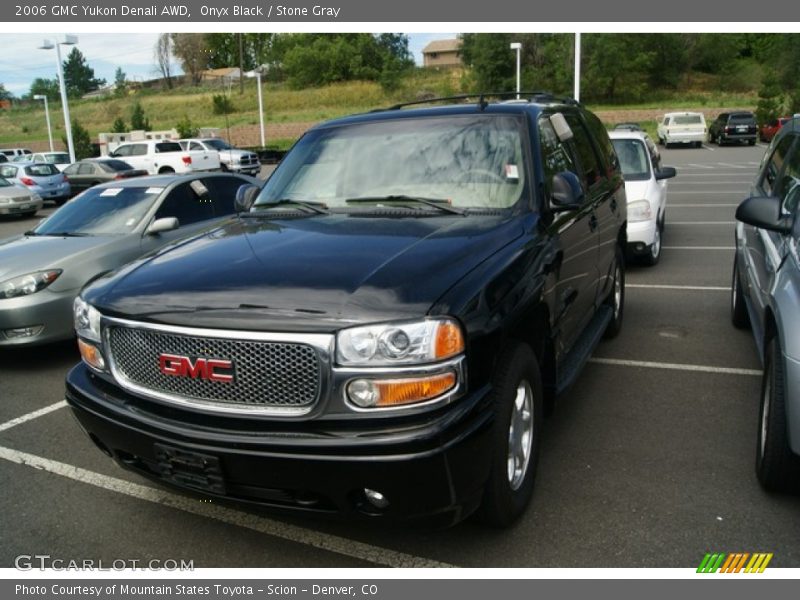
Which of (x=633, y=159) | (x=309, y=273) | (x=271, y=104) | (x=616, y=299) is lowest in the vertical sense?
(x=616, y=299)

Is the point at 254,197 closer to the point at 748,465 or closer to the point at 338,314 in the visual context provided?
the point at 338,314

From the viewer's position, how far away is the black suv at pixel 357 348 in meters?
2.56

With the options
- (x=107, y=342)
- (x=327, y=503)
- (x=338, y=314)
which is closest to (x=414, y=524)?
(x=327, y=503)

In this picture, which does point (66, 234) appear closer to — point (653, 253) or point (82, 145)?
point (653, 253)

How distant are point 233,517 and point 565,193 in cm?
235

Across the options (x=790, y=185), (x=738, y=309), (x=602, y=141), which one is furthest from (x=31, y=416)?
(x=738, y=309)

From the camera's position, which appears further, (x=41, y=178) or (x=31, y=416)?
(x=41, y=178)

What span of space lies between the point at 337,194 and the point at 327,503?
196cm

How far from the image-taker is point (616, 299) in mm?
6020

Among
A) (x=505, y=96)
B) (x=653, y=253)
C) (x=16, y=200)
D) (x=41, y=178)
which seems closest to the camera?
(x=505, y=96)

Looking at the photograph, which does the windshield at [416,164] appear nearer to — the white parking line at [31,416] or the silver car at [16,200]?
the white parking line at [31,416]

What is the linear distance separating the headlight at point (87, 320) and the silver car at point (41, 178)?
21.5 m

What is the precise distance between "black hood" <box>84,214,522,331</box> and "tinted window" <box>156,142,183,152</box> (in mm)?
28577

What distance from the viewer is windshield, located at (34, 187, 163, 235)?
6887mm
